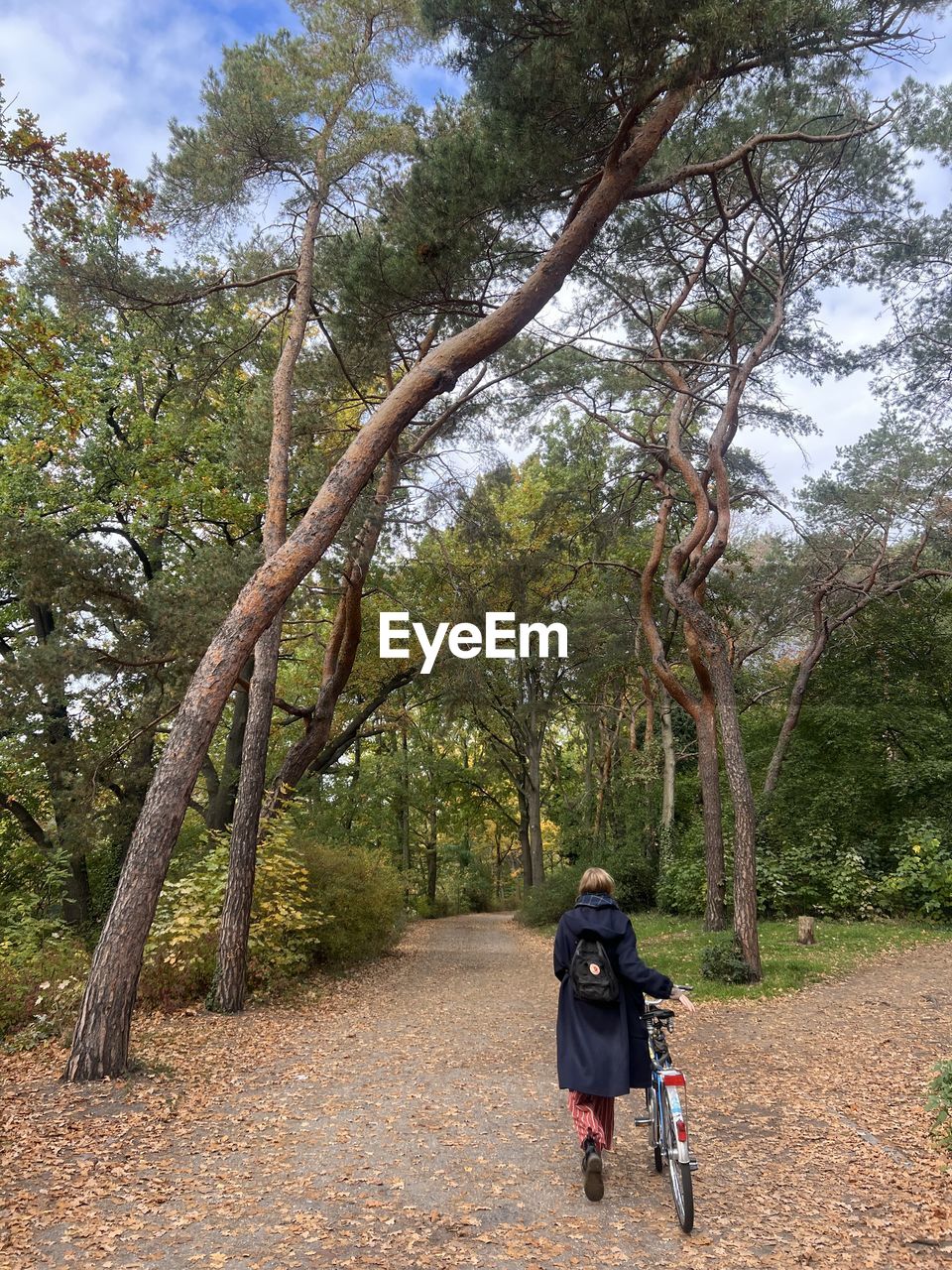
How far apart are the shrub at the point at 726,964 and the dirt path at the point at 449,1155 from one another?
1.30 m

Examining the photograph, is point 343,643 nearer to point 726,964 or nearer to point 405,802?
point 726,964

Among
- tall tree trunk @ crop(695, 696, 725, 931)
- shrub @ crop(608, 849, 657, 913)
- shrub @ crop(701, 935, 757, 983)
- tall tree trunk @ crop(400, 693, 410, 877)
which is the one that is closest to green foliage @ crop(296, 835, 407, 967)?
shrub @ crop(701, 935, 757, 983)

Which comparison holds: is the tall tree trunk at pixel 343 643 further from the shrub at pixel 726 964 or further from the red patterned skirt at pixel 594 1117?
the red patterned skirt at pixel 594 1117

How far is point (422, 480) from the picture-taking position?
13.6 meters

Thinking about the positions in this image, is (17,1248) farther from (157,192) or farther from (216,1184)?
(157,192)

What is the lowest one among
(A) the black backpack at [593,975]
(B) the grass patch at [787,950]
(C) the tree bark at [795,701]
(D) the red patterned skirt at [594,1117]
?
(B) the grass patch at [787,950]

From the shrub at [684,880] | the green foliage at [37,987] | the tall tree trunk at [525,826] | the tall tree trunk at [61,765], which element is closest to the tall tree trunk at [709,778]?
the shrub at [684,880]

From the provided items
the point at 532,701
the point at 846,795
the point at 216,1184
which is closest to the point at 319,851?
the point at 216,1184

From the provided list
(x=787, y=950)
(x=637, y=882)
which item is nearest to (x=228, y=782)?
(x=787, y=950)

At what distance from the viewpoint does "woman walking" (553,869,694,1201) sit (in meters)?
3.92

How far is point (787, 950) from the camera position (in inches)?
457

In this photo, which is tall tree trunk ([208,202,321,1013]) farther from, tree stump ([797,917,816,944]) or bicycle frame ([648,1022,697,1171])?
tree stump ([797,917,816,944])

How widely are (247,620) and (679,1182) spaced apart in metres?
5.31

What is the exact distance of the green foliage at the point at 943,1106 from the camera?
4414 millimetres
